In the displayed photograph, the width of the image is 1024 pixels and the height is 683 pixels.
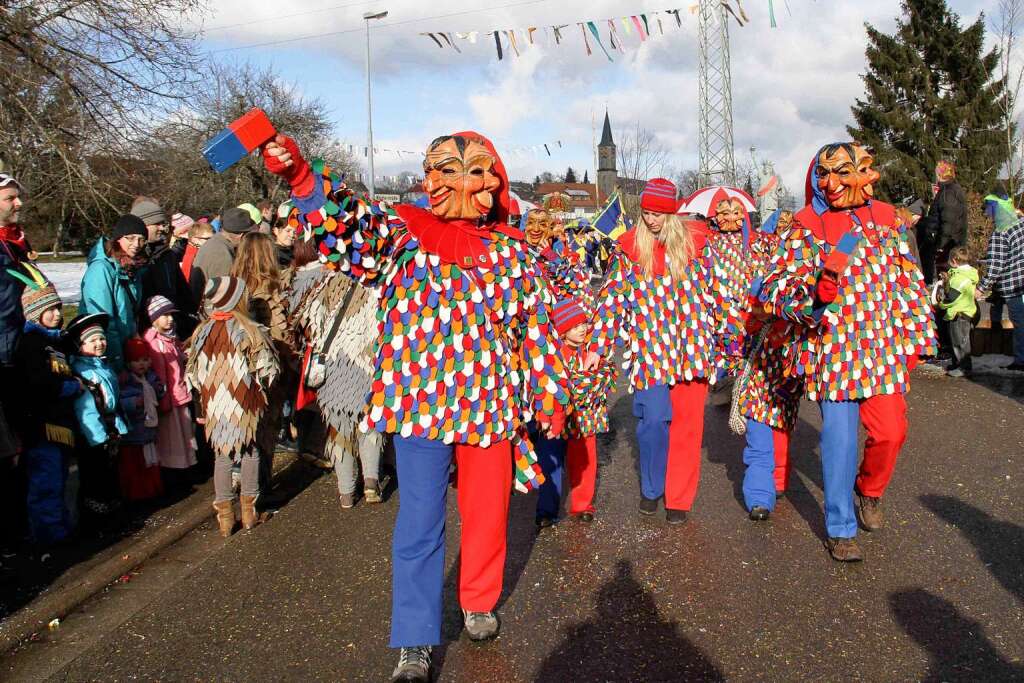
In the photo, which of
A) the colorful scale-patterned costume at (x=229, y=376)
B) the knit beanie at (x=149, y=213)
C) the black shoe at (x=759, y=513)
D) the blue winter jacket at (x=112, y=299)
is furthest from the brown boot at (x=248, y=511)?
the black shoe at (x=759, y=513)

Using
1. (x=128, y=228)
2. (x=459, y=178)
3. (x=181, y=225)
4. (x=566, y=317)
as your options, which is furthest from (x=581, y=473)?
(x=181, y=225)

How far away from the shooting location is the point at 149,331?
5.97m

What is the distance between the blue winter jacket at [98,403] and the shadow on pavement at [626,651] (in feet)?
10.3

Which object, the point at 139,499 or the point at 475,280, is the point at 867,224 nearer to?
the point at 475,280

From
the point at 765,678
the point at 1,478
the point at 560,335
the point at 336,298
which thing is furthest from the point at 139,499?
the point at 765,678

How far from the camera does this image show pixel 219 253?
7.15 metres

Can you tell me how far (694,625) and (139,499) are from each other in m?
3.95

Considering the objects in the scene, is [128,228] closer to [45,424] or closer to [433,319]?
[45,424]

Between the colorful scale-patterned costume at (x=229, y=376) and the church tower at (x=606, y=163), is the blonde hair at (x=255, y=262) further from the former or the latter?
the church tower at (x=606, y=163)

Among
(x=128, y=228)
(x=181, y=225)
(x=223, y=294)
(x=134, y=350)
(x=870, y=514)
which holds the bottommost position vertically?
Result: (x=870, y=514)

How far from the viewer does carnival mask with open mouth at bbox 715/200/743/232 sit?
7.68 meters

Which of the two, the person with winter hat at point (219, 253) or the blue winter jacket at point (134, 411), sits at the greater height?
the person with winter hat at point (219, 253)

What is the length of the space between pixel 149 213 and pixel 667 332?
456 cm

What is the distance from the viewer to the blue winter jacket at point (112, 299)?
5594 mm
